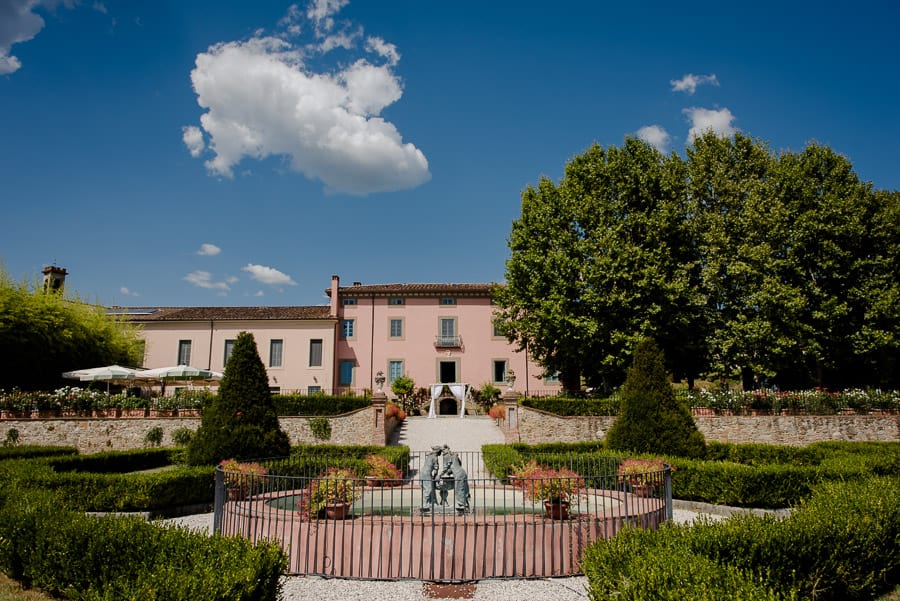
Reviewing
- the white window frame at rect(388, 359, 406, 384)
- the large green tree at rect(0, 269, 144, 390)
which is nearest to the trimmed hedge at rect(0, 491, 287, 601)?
the large green tree at rect(0, 269, 144, 390)

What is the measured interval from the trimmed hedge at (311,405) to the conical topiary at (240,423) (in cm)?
944

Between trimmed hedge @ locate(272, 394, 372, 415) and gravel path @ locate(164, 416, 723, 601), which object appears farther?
trimmed hedge @ locate(272, 394, 372, 415)

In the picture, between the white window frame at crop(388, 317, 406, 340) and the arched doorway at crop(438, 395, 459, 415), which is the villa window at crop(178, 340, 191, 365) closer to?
the white window frame at crop(388, 317, 406, 340)

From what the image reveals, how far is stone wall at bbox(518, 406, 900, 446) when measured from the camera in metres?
20.5

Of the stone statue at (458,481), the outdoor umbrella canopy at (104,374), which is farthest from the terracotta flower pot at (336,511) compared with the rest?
the outdoor umbrella canopy at (104,374)

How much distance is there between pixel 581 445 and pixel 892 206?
61.8ft

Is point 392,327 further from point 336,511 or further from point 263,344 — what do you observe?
point 336,511

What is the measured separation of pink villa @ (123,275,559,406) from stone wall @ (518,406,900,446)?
11413 mm

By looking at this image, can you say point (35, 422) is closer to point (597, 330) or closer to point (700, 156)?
point (597, 330)

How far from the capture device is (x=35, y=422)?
779 inches

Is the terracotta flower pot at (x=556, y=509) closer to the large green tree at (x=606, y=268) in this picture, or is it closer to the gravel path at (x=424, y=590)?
the gravel path at (x=424, y=590)

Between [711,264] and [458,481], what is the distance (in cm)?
1838

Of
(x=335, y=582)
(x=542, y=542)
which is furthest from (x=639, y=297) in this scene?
(x=335, y=582)

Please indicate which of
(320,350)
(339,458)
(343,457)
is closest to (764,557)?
(339,458)
